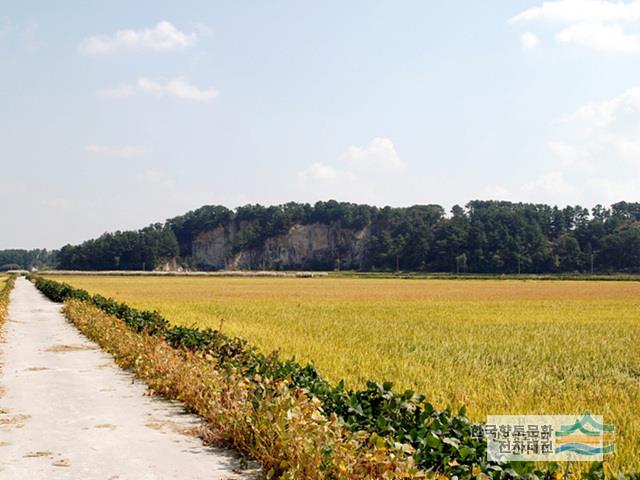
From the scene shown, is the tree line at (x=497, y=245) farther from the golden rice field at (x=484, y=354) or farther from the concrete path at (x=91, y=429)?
the concrete path at (x=91, y=429)

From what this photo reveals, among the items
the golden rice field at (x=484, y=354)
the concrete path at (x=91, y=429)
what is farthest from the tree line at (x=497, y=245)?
the concrete path at (x=91, y=429)

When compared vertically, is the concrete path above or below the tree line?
below

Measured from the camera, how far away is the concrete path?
6.66m

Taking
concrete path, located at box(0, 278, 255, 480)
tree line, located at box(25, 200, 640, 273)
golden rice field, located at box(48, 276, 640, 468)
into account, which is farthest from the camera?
tree line, located at box(25, 200, 640, 273)

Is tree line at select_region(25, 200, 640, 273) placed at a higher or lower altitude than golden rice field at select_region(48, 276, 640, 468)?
higher

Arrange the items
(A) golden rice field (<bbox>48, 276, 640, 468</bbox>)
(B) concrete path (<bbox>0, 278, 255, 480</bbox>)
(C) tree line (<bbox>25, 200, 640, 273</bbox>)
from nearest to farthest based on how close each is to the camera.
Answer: (B) concrete path (<bbox>0, 278, 255, 480</bbox>), (A) golden rice field (<bbox>48, 276, 640, 468</bbox>), (C) tree line (<bbox>25, 200, 640, 273</bbox>)

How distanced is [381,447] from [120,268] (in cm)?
20326

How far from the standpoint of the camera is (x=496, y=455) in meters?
5.14

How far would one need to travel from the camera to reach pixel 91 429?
836 cm

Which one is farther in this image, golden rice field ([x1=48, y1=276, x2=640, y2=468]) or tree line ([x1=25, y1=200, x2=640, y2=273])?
tree line ([x1=25, y1=200, x2=640, y2=273])

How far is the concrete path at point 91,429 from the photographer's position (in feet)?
21.9

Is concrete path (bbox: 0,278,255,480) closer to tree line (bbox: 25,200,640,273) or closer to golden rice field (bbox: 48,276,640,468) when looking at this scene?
golden rice field (bbox: 48,276,640,468)

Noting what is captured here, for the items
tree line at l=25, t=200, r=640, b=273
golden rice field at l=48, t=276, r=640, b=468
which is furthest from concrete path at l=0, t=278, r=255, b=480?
tree line at l=25, t=200, r=640, b=273

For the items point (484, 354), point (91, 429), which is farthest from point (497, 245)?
point (91, 429)
